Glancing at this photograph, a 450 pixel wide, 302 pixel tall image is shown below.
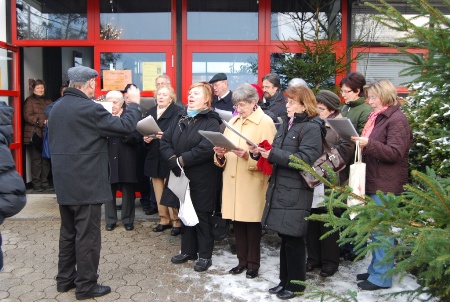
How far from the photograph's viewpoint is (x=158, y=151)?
6.21 meters

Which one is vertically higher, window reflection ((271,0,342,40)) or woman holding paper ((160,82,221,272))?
window reflection ((271,0,342,40))

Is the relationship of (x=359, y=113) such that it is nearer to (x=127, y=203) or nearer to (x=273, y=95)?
(x=273, y=95)

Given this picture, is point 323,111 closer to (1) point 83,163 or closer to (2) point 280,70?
(1) point 83,163

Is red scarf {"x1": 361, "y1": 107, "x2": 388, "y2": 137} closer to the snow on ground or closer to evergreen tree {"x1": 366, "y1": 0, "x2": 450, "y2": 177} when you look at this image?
the snow on ground

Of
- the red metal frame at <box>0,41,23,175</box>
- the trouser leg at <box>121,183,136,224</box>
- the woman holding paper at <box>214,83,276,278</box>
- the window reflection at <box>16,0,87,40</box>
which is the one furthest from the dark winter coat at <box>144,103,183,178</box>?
the red metal frame at <box>0,41,23,175</box>

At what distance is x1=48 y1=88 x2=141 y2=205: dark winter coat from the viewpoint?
3.99m

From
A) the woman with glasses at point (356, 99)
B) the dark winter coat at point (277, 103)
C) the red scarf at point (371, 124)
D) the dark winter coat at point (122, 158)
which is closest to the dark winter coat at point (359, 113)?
the woman with glasses at point (356, 99)

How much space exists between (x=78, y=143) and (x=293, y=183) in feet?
6.22

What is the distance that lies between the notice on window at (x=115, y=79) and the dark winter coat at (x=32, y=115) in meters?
1.52

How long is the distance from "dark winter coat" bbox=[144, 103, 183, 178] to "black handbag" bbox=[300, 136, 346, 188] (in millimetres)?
2466

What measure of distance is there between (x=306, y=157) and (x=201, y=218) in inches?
61.3

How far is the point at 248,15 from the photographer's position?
808 centimetres

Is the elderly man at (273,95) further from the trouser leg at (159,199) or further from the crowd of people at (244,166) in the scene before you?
the trouser leg at (159,199)

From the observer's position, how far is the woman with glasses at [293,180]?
3906 mm
